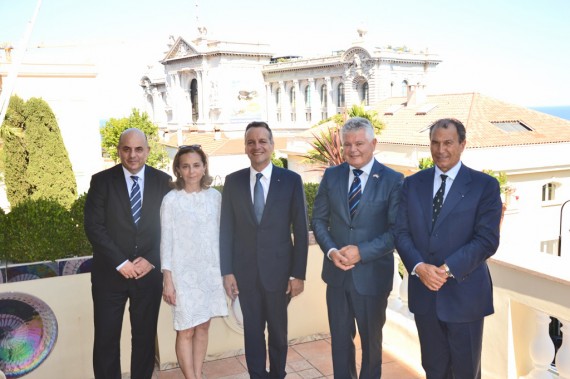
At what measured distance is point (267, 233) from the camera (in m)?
3.69

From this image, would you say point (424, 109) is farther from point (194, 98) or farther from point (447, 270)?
point (194, 98)

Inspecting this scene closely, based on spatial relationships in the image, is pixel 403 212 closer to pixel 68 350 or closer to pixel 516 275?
pixel 516 275

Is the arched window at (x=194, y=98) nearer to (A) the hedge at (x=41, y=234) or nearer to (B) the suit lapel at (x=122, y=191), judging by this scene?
(A) the hedge at (x=41, y=234)

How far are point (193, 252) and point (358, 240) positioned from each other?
46.5 inches

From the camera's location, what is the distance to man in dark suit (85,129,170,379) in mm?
3664

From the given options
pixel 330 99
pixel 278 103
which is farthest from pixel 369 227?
pixel 278 103

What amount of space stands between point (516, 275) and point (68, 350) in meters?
3.63

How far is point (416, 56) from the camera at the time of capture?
62000 mm

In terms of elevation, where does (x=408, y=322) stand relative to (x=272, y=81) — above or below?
below

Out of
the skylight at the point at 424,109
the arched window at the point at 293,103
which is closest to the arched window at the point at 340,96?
the arched window at the point at 293,103

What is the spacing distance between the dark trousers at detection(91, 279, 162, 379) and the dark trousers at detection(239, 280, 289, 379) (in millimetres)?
695

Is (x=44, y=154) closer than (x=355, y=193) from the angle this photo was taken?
No

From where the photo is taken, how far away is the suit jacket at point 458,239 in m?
2.95

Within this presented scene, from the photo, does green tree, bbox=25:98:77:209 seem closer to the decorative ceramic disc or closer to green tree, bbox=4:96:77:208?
green tree, bbox=4:96:77:208
